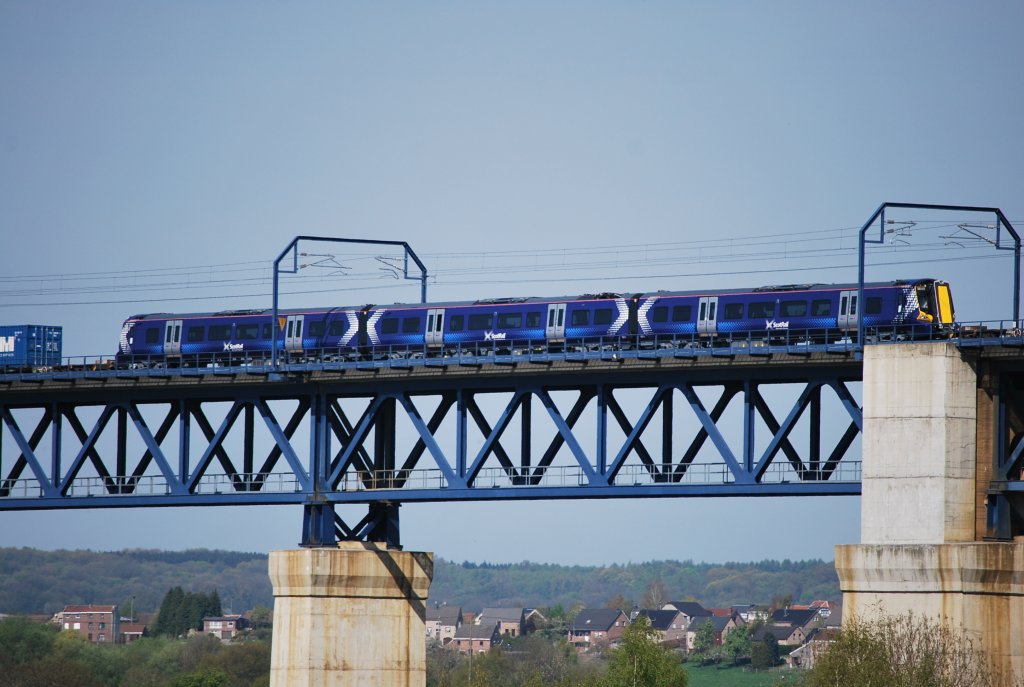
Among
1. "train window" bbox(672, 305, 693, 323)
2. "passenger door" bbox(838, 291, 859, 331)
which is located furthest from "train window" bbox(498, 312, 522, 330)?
"passenger door" bbox(838, 291, 859, 331)

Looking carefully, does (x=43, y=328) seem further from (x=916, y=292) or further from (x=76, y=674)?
(x=76, y=674)

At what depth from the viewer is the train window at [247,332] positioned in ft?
289

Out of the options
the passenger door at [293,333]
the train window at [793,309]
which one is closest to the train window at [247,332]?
the passenger door at [293,333]

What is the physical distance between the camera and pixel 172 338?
9088cm

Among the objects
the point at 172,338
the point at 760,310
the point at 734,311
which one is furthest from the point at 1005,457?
the point at 172,338

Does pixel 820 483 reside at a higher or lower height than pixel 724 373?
lower

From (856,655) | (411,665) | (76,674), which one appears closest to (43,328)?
(411,665)

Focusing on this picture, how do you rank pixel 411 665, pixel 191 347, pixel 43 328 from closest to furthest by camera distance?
pixel 411 665 → pixel 191 347 → pixel 43 328

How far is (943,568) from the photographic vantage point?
67750 mm

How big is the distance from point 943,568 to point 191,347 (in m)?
40.4

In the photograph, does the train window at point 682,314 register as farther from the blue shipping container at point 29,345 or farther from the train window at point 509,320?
the blue shipping container at point 29,345

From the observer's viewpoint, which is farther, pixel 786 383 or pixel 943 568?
pixel 786 383

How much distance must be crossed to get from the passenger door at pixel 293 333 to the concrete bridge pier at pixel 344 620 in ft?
35.4

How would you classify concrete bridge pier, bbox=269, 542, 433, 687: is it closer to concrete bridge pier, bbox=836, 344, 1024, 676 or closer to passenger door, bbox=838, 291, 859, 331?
concrete bridge pier, bbox=836, 344, 1024, 676
